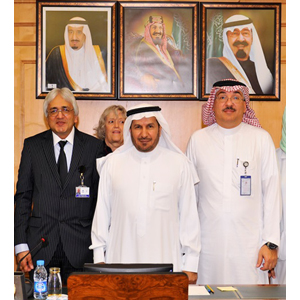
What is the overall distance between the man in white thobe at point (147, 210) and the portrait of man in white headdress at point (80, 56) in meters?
A: 1.55

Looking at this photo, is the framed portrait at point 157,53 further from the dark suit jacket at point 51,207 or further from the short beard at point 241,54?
the dark suit jacket at point 51,207

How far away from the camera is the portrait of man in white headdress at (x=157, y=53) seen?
4.98 meters

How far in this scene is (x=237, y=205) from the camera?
3.73m

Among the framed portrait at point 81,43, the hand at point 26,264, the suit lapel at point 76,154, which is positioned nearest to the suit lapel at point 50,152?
the suit lapel at point 76,154

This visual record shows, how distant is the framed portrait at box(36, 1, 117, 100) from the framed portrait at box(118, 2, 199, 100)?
0.14 m

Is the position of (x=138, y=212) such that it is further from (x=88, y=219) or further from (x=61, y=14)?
(x=61, y=14)

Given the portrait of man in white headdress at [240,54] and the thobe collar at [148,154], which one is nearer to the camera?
the thobe collar at [148,154]

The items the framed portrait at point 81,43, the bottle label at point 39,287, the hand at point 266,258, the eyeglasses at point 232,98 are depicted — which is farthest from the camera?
the framed portrait at point 81,43

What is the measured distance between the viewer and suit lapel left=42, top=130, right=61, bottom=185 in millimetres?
3582

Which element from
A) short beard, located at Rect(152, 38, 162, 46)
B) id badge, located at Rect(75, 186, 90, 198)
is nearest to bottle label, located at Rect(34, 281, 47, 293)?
id badge, located at Rect(75, 186, 90, 198)
